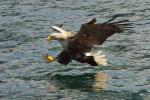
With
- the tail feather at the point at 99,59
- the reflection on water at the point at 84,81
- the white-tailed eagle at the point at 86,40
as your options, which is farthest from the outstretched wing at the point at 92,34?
the reflection on water at the point at 84,81

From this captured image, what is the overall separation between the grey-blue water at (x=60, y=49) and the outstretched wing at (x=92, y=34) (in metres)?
0.57

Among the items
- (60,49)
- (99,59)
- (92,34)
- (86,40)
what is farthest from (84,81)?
(60,49)

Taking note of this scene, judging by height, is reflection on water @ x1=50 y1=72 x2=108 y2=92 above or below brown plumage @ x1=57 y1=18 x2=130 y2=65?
below

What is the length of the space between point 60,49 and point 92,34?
2.65m

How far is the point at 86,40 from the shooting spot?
1300 cm

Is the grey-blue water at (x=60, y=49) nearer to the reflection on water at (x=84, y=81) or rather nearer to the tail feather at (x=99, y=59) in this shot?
→ the reflection on water at (x=84, y=81)

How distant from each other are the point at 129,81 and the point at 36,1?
7.79 meters

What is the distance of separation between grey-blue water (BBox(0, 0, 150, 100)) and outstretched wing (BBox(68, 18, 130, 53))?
22.4 inches

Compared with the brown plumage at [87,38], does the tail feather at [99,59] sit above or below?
below

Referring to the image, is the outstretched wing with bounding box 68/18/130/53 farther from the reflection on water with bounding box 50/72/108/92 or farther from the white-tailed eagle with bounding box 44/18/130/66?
the reflection on water with bounding box 50/72/108/92

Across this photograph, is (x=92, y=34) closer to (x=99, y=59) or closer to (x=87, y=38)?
(x=87, y=38)

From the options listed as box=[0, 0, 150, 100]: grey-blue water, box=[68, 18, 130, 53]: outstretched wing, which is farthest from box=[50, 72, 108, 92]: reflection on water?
box=[68, 18, 130, 53]: outstretched wing

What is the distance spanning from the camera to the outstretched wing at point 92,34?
12.7 metres

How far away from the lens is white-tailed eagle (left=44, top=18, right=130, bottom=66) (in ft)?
41.7
